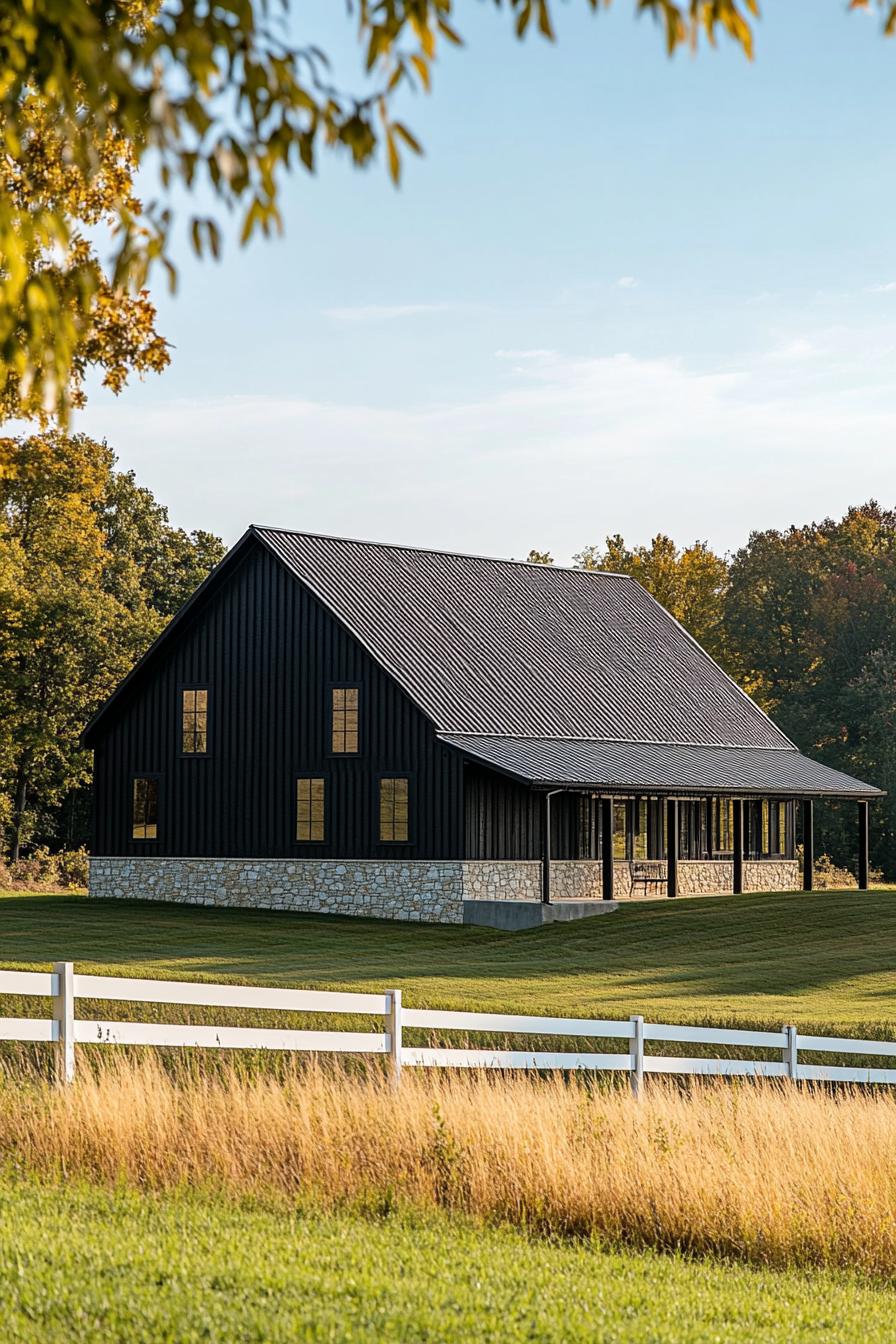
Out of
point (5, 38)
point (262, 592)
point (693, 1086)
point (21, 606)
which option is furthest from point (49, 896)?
point (5, 38)

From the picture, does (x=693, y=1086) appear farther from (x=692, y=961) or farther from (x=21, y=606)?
(x=21, y=606)

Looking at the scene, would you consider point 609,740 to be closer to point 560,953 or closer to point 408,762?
point 408,762

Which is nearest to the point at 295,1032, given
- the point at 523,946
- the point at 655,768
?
the point at 523,946

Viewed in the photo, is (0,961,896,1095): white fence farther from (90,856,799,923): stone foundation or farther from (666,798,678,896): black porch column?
(666,798,678,896): black porch column

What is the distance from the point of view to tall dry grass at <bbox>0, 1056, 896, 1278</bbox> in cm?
1060

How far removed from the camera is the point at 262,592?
4100cm

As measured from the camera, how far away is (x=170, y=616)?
206ft

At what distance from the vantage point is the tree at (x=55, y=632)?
52531 millimetres

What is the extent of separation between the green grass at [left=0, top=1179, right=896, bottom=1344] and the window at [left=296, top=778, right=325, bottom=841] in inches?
1154

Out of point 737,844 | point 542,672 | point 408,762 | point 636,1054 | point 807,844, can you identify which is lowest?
point 636,1054

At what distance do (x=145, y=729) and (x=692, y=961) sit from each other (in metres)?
16.1

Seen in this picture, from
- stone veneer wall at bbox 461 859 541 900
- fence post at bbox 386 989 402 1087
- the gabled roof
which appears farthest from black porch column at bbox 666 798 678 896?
fence post at bbox 386 989 402 1087

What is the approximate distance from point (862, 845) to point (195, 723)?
1599 centimetres

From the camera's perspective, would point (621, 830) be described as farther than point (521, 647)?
No
